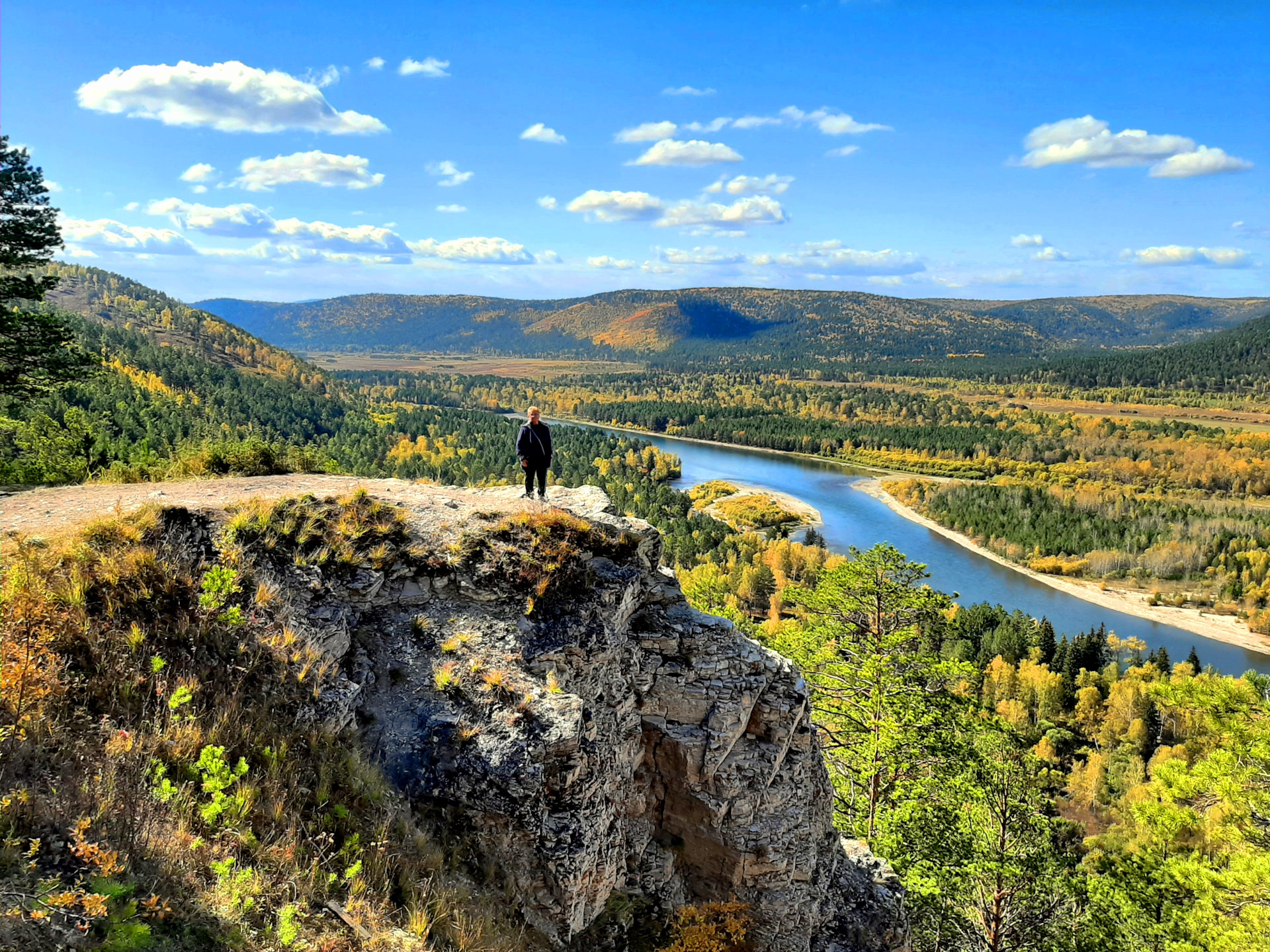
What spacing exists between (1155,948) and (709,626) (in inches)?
633

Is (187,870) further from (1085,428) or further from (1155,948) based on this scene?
(1085,428)

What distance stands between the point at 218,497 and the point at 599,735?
23.8ft

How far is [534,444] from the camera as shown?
43.6 feet

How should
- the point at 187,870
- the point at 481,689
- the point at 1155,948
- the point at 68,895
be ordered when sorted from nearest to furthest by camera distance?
the point at 68,895 < the point at 187,870 < the point at 481,689 < the point at 1155,948

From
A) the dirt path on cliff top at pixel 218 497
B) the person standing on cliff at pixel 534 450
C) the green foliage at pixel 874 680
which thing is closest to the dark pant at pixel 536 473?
the person standing on cliff at pixel 534 450

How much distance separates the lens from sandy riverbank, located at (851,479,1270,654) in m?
69.7

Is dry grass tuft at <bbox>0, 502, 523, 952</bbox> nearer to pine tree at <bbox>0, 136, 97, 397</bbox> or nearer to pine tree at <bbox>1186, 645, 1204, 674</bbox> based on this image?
pine tree at <bbox>0, 136, 97, 397</bbox>

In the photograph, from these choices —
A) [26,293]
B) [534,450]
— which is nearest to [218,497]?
[534,450]

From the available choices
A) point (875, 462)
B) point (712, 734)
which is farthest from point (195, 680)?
point (875, 462)

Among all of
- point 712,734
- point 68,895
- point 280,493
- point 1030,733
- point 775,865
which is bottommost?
point 1030,733

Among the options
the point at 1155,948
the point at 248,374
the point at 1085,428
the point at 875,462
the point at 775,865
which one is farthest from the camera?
the point at 1085,428

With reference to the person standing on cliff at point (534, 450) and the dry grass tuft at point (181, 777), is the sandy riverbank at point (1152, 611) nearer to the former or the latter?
the person standing on cliff at point (534, 450)

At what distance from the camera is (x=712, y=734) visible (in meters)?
11.5

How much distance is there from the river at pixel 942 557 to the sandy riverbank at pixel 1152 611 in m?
1.04
